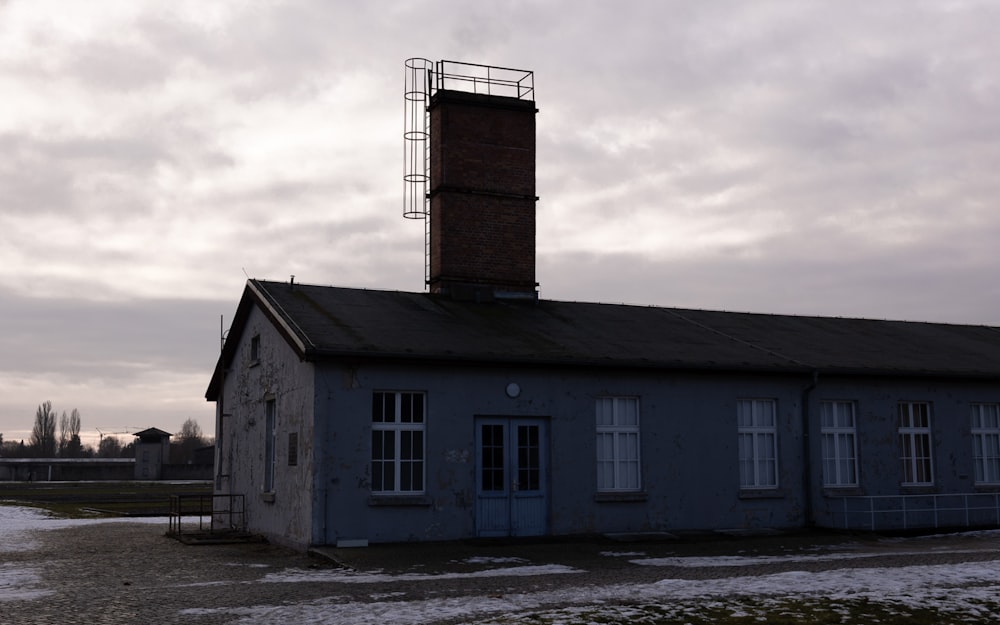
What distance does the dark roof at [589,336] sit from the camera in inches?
661

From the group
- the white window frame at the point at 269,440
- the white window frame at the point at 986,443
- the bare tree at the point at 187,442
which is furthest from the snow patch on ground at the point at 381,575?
the bare tree at the point at 187,442

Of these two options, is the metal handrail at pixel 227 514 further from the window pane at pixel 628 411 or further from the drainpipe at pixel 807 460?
the drainpipe at pixel 807 460

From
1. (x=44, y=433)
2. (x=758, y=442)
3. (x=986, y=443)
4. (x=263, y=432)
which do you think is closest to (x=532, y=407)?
(x=758, y=442)

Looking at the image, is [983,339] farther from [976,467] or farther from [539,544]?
[539,544]

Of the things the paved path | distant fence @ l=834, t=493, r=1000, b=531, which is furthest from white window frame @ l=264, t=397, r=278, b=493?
distant fence @ l=834, t=493, r=1000, b=531

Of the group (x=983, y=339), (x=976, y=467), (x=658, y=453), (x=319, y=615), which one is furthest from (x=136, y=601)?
(x=983, y=339)

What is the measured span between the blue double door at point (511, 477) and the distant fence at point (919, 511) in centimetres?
616

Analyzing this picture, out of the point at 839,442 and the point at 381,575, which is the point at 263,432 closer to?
the point at 381,575

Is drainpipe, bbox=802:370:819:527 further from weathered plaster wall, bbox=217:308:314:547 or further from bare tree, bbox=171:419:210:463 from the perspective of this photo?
bare tree, bbox=171:419:210:463

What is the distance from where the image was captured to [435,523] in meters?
16.2

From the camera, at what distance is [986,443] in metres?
21.1

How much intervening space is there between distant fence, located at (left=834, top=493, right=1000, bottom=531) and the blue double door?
6.16 metres

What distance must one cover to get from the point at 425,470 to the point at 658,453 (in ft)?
14.6

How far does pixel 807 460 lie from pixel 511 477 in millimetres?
6098
